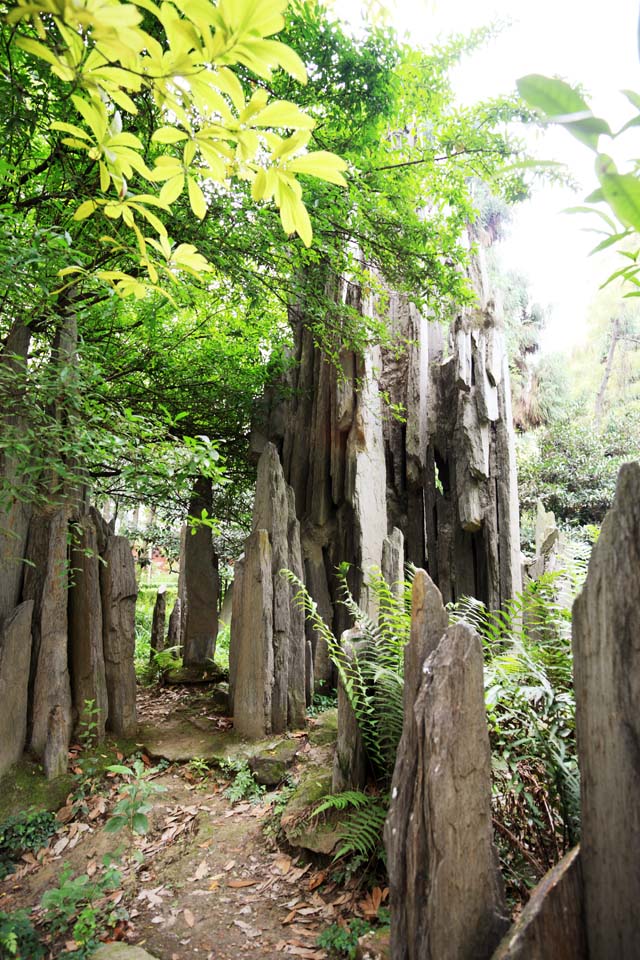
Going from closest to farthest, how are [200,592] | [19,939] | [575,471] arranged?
[19,939] → [200,592] → [575,471]

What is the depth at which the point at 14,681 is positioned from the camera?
388 cm

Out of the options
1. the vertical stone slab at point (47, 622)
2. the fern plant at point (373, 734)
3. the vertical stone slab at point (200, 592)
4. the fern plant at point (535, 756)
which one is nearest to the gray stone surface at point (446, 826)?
the fern plant at point (535, 756)

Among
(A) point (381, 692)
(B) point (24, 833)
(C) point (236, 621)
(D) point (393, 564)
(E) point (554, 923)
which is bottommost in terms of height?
(B) point (24, 833)

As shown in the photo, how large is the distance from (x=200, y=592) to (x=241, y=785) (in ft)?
11.2

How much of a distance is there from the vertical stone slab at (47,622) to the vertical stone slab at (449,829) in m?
3.28

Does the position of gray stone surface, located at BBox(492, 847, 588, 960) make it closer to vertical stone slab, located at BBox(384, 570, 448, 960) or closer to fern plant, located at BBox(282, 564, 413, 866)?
vertical stone slab, located at BBox(384, 570, 448, 960)

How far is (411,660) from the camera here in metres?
1.92

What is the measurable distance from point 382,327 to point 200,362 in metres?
2.38

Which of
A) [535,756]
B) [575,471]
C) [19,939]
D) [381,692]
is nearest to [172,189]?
[535,756]

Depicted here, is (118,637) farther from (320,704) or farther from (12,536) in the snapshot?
(320,704)

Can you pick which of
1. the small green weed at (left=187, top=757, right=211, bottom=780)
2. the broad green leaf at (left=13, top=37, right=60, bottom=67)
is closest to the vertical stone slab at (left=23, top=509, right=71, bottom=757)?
the small green weed at (left=187, top=757, right=211, bottom=780)

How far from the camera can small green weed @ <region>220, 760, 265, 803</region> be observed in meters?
4.06

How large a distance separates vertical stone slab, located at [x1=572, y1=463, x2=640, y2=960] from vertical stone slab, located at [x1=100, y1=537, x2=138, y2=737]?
4.01 meters

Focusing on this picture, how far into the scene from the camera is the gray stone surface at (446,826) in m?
1.55
